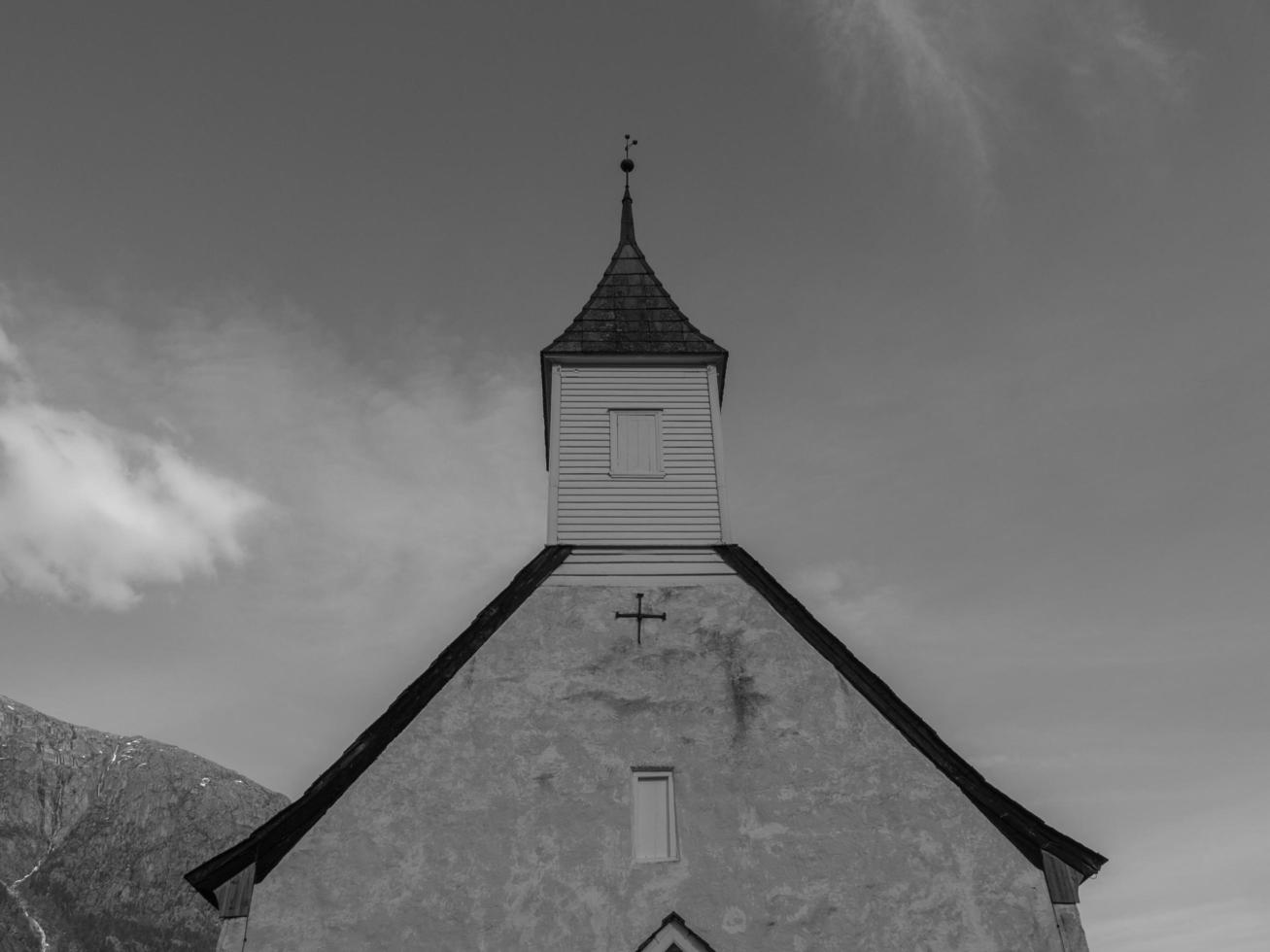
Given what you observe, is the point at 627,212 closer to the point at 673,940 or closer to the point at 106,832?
the point at 673,940

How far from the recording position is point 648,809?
10219 millimetres

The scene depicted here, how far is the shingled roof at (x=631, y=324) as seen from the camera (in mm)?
14188

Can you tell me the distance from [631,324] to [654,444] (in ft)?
7.47

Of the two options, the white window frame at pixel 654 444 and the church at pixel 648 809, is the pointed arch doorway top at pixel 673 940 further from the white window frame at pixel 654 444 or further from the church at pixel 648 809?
the white window frame at pixel 654 444

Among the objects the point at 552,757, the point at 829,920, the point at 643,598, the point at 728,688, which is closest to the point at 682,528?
the point at 643,598

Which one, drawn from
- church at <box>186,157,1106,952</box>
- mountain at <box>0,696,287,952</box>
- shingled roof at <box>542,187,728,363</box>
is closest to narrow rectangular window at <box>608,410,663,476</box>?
shingled roof at <box>542,187,728,363</box>

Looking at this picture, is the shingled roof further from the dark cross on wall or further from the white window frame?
the dark cross on wall

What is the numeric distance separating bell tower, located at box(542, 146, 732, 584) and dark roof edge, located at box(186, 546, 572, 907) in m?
1.01

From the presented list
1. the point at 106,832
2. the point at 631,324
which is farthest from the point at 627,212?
the point at 106,832

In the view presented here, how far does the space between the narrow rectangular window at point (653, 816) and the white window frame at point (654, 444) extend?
4.10 metres

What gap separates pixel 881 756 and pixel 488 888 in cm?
433

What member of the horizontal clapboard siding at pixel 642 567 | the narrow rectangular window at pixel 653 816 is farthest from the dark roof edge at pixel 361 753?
the narrow rectangular window at pixel 653 816

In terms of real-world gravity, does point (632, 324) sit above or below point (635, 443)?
above

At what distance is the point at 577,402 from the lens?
1376 centimetres
